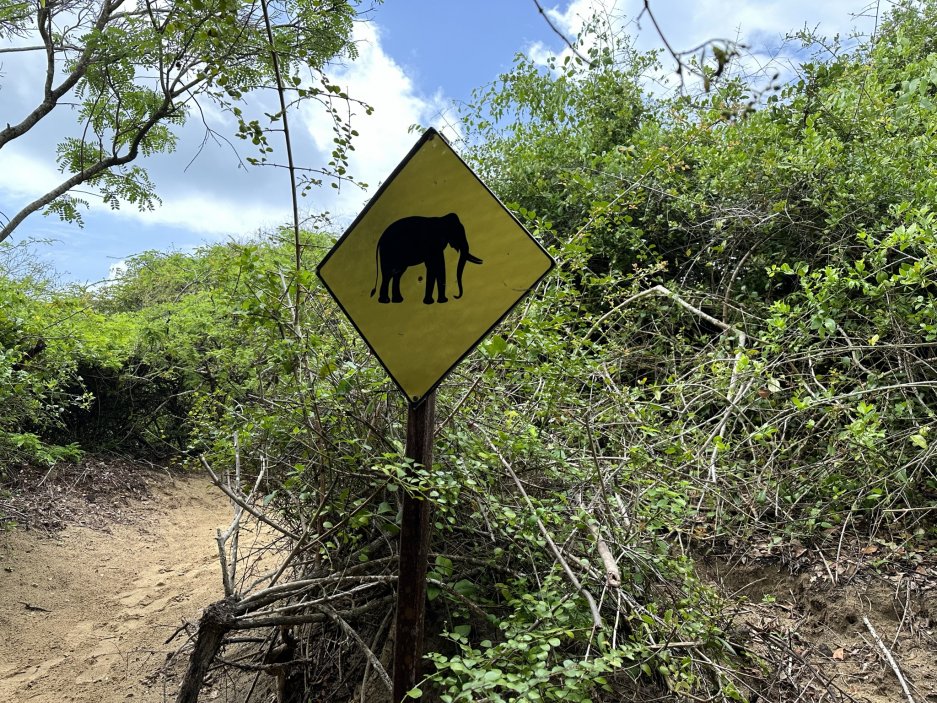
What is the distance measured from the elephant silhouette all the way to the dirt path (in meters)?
3.36

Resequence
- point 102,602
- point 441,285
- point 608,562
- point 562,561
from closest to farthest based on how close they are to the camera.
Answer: point 441,285 → point 562,561 → point 608,562 → point 102,602

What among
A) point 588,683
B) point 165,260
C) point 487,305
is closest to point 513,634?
point 588,683

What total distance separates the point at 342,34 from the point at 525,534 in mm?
7735

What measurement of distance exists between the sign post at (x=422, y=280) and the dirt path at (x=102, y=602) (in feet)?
9.27

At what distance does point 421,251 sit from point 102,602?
19.7 ft

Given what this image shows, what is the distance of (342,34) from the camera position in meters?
8.02

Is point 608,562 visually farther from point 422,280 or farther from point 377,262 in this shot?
point 377,262

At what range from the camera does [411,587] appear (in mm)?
2098

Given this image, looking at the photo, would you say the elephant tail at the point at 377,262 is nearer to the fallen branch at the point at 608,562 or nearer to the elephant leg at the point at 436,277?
the elephant leg at the point at 436,277

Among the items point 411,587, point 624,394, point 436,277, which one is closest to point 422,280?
point 436,277

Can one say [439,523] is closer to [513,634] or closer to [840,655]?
[513,634]

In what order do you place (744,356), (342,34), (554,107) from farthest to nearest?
1. (342,34)
2. (554,107)
3. (744,356)

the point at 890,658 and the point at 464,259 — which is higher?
the point at 464,259

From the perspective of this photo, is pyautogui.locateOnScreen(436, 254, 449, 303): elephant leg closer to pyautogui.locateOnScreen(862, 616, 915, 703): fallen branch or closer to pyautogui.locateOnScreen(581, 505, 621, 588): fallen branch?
pyautogui.locateOnScreen(581, 505, 621, 588): fallen branch
